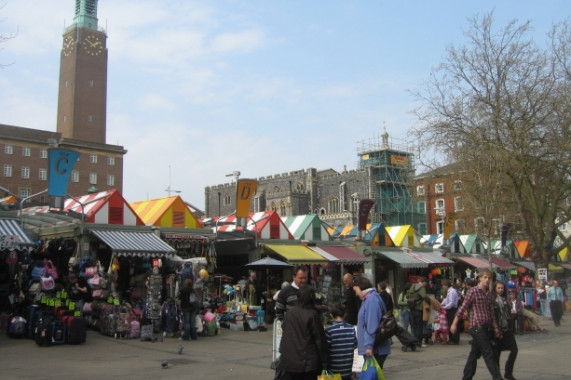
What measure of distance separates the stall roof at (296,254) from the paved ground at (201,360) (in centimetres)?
459

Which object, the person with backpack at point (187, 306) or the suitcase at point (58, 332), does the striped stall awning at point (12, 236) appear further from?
the person with backpack at point (187, 306)

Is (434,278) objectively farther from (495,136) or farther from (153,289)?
(153,289)

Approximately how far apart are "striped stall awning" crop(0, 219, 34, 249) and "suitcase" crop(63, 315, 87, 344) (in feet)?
6.88

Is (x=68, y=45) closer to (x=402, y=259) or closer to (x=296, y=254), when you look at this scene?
(x=402, y=259)

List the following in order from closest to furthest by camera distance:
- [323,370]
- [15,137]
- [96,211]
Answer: [323,370] < [96,211] < [15,137]

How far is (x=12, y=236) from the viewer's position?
12688 mm

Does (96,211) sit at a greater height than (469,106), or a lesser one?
lesser

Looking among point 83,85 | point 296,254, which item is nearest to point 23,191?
point 83,85

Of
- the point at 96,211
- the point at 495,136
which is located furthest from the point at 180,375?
the point at 495,136

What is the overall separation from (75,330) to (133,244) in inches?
125

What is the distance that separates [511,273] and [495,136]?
11687 mm

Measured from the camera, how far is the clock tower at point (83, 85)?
244ft

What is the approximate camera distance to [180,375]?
28.9ft

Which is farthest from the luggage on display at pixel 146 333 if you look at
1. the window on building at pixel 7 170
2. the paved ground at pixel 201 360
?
the window on building at pixel 7 170
